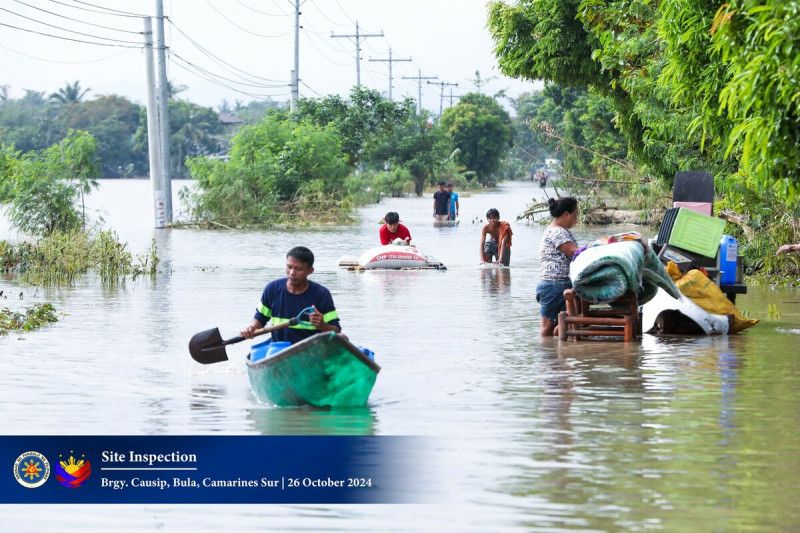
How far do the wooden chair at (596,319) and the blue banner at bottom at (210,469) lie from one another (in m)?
5.22

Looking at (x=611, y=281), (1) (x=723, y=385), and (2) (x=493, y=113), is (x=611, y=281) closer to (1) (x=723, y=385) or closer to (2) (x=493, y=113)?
(1) (x=723, y=385)

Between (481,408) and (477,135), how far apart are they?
97.0m

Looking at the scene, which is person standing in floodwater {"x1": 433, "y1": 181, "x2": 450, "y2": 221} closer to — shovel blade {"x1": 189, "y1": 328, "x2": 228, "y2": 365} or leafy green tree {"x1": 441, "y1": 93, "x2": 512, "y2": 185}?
shovel blade {"x1": 189, "y1": 328, "x2": 228, "y2": 365}

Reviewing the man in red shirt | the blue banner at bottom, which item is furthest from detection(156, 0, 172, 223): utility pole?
the blue banner at bottom

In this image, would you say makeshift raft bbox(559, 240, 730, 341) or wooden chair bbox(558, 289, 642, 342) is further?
wooden chair bbox(558, 289, 642, 342)

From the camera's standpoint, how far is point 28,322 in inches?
613

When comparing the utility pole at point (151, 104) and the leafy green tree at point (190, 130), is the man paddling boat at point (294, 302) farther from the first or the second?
the leafy green tree at point (190, 130)

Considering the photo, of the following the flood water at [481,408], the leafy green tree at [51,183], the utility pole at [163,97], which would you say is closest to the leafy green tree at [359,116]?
the utility pole at [163,97]

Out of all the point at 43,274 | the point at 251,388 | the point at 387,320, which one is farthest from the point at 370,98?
the point at 251,388

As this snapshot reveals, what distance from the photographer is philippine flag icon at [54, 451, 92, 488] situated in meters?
7.22

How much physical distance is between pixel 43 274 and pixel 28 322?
245 inches

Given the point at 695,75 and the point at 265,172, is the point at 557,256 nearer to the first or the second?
the point at 695,75

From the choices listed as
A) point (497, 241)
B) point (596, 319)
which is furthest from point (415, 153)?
point (596, 319)

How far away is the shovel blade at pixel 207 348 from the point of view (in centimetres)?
1097
